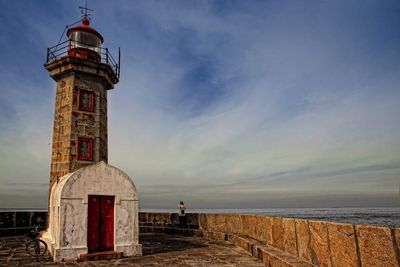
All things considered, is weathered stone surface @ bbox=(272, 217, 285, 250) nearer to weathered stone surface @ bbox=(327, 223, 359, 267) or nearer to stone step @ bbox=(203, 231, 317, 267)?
stone step @ bbox=(203, 231, 317, 267)

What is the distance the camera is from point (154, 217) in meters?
18.8

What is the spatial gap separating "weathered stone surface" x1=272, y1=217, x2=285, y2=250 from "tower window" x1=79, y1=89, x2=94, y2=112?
9822 mm

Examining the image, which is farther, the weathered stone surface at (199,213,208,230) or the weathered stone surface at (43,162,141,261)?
the weathered stone surface at (199,213,208,230)

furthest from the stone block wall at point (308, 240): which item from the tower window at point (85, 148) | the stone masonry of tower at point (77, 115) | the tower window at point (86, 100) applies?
the tower window at point (86, 100)

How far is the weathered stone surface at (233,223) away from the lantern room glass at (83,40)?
10319 millimetres

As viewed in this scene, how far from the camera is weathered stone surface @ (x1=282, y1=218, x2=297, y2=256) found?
25.8ft

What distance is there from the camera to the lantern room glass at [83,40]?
15766 mm

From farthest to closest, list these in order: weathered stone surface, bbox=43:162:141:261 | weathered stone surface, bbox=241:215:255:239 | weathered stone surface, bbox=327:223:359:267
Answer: weathered stone surface, bbox=241:215:255:239 → weathered stone surface, bbox=43:162:141:261 → weathered stone surface, bbox=327:223:359:267

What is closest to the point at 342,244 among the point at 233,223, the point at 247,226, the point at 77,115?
the point at 247,226

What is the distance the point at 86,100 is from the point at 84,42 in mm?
3103

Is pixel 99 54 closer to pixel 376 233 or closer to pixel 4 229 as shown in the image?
pixel 4 229

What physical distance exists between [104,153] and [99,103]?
7.85 feet

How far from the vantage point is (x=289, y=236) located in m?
8.18

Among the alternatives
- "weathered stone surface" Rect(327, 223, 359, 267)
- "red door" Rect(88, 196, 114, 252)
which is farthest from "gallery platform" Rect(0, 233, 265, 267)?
"weathered stone surface" Rect(327, 223, 359, 267)
